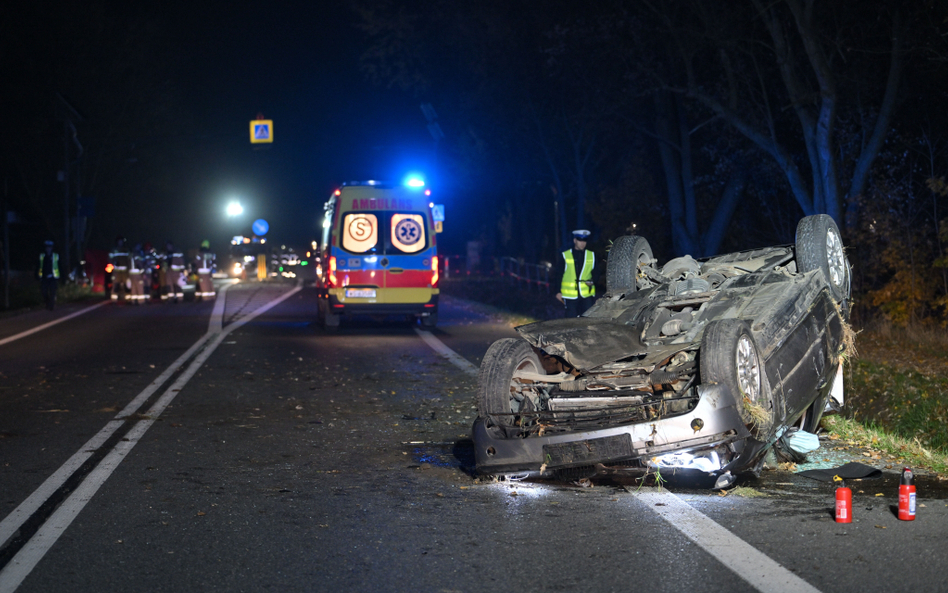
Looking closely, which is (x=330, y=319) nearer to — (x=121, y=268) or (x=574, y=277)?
(x=574, y=277)

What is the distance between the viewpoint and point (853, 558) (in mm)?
5133

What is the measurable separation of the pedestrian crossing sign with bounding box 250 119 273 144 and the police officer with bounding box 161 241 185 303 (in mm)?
3897

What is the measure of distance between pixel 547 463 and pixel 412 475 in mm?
1249

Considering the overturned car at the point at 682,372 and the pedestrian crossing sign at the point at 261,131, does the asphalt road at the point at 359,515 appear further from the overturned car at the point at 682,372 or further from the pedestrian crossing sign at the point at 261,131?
the pedestrian crossing sign at the point at 261,131

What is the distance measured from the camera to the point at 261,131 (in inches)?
1240

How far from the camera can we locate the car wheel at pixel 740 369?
620 cm

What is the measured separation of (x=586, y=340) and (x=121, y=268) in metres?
23.8

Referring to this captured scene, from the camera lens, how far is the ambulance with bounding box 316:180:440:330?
18.9 metres

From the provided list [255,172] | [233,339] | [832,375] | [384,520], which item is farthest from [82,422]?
[255,172]

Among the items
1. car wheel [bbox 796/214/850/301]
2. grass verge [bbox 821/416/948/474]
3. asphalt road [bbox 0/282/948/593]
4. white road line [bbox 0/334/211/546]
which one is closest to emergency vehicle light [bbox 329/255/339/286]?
white road line [bbox 0/334/211/546]

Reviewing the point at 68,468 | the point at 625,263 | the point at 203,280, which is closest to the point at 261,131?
the point at 203,280

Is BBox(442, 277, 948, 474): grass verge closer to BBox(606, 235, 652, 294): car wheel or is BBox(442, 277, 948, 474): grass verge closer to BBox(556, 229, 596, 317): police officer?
BBox(606, 235, 652, 294): car wheel

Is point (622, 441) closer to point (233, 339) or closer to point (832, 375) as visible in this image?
point (832, 375)

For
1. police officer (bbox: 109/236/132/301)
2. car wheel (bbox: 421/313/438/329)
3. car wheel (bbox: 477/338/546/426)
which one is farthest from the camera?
police officer (bbox: 109/236/132/301)
